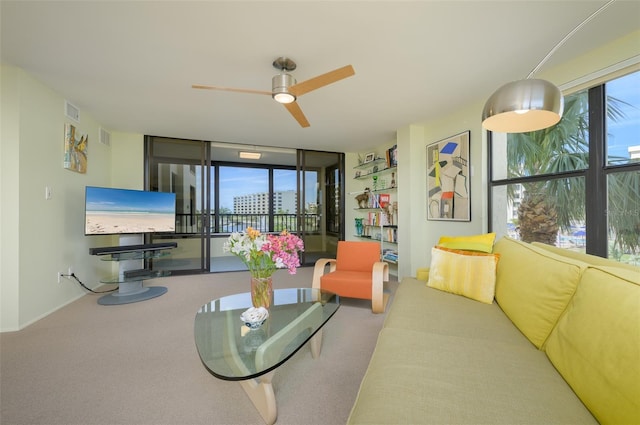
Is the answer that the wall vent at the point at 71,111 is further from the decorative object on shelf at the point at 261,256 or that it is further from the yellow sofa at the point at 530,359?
the yellow sofa at the point at 530,359

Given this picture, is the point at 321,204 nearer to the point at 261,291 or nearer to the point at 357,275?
the point at 357,275

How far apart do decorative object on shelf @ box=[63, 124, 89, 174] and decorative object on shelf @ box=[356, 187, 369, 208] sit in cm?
430

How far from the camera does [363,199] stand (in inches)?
202

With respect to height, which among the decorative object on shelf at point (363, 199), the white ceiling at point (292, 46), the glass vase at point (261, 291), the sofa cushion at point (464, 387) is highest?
the white ceiling at point (292, 46)

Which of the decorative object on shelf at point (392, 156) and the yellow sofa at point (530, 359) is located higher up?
the decorative object on shelf at point (392, 156)

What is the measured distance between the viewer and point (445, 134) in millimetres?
3510

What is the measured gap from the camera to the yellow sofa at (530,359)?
807 millimetres

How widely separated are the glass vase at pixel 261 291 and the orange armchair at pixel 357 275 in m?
1.08

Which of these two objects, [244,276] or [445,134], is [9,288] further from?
[445,134]

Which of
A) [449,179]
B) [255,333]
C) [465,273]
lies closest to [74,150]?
[255,333]

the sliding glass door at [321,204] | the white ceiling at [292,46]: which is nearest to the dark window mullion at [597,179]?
the white ceiling at [292,46]

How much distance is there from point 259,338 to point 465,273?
1.59 m

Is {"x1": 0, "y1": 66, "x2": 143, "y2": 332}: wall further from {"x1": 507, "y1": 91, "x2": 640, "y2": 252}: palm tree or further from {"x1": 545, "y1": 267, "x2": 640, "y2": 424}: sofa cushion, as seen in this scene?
{"x1": 507, "y1": 91, "x2": 640, "y2": 252}: palm tree

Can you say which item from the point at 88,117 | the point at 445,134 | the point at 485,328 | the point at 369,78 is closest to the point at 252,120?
the point at 369,78
